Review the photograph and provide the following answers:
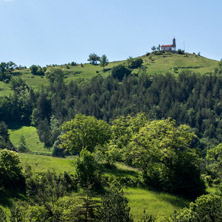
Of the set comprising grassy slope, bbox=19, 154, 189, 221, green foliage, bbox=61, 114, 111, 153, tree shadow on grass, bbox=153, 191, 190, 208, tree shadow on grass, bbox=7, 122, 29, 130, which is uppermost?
green foliage, bbox=61, 114, 111, 153

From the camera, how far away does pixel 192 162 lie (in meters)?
47.5

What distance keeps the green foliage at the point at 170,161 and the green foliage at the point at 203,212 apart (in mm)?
14265

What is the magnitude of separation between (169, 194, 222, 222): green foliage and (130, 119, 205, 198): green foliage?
1426cm

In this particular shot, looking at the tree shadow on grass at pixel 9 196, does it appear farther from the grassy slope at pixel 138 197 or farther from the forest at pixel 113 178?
the grassy slope at pixel 138 197

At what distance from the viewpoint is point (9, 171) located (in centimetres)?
3984

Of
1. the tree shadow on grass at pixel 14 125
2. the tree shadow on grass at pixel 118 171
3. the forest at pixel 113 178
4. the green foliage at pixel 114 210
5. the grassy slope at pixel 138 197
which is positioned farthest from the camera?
the tree shadow on grass at pixel 14 125

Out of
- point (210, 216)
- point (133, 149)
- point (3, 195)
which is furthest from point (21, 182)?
point (210, 216)

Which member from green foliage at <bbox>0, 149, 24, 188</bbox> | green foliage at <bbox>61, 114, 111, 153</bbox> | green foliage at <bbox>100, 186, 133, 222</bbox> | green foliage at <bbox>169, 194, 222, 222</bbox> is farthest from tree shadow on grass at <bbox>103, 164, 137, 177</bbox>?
green foliage at <bbox>100, 186, 133, 222</bbox>

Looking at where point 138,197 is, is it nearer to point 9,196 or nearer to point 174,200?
point 174,200

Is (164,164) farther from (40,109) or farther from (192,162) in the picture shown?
(40,109)

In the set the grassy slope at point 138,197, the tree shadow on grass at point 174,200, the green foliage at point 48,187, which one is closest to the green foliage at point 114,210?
the green foliage at point 48,187

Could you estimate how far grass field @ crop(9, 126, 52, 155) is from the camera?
151750mm

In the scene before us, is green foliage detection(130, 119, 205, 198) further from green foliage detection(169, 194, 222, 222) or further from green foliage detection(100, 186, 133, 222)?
green foliage detection(100, 186, 133, 222)

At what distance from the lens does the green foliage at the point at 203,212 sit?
2819cm
